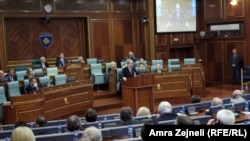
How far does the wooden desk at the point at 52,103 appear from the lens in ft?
25.8

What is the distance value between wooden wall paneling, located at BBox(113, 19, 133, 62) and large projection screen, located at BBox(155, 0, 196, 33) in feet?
3.87

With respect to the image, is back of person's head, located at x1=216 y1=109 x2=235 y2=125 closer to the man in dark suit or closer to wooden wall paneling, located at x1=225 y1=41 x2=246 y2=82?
the man in dark suit

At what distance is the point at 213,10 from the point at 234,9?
0.99 meters

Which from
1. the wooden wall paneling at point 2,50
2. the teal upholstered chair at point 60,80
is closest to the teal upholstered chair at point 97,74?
the teal upholstered chair at point 60,80

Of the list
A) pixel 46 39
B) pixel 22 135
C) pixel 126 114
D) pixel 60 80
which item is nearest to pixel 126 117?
pixel 126 114

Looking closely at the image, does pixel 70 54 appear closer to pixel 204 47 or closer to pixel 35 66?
pixel 35 66

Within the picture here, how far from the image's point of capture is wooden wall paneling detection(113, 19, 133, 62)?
574 inches

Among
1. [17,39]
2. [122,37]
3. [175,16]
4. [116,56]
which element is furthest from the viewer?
[175,16]

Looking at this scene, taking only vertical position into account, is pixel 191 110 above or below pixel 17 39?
below

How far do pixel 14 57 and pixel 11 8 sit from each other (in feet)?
5.38

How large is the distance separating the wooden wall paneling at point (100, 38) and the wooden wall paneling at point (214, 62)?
4407 mm

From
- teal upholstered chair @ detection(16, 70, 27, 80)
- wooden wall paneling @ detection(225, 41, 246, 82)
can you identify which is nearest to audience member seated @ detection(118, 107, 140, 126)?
teal upholstered chair @ detection(16, 70, 27, 80)

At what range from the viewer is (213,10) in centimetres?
1523

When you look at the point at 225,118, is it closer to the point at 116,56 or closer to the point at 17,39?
the point at 17,39
